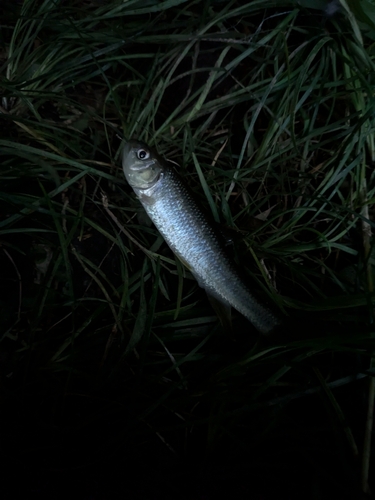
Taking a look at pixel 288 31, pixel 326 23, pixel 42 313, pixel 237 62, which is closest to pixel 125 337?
pixel 42 313

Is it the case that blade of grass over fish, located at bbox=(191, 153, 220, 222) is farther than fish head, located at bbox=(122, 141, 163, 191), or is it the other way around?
blade of grass over fish, located at bbox=(191, 153, 220, 222)

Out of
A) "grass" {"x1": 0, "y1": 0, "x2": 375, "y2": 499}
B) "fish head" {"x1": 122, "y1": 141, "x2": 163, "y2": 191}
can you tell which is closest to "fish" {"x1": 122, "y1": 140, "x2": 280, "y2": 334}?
"fish head" {"x1": 122, "y1": 141, "x2": 163, "y2": 191}

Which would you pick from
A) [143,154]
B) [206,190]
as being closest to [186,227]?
[206,190]

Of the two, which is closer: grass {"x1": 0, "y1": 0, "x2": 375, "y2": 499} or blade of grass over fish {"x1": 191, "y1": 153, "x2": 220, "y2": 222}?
Result: grass {"x1": 0, "y1": 0, "x2": 375, "y2": 499}

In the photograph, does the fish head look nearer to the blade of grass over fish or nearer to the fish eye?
the fish eye

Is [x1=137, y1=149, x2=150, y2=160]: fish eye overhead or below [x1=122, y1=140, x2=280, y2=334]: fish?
overhead

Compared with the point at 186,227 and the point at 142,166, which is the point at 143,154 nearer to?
the point at 142,166

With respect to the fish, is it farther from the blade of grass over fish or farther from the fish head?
the blade of grass over fish

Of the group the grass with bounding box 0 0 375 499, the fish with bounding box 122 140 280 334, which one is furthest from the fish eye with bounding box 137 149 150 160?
the grass with bounding box 0 0 375 499
